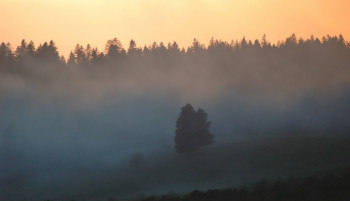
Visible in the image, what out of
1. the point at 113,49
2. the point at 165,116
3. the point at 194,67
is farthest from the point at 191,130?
the point at 194,67

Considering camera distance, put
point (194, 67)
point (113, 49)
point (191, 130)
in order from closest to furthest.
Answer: point (191, 130) → point (113, 49) → point (194, 67)

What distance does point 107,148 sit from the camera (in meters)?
82.6

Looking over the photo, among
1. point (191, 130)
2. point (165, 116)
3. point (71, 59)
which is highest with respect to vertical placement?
point (71, 59)

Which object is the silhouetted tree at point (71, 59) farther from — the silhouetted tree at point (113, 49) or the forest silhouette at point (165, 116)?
the silhouetted tree at point (113, 49)

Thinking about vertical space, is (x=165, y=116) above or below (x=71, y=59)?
below

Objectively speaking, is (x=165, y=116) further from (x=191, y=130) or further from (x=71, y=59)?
(x=191, y=130)

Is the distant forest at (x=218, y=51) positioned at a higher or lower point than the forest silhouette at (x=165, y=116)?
higher

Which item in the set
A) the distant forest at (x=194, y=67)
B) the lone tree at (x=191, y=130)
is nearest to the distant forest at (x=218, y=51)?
the distant forest at (x=194, y=67)

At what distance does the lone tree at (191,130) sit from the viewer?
5909 centimetres

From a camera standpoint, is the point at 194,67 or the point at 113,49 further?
the point at 194,67

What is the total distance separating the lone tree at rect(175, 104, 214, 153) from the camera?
59.1 meters

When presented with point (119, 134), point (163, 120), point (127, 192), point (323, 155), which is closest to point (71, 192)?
point (127, 192)

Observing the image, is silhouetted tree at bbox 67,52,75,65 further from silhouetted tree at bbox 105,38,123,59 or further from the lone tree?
the lone tree

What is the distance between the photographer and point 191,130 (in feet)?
194
